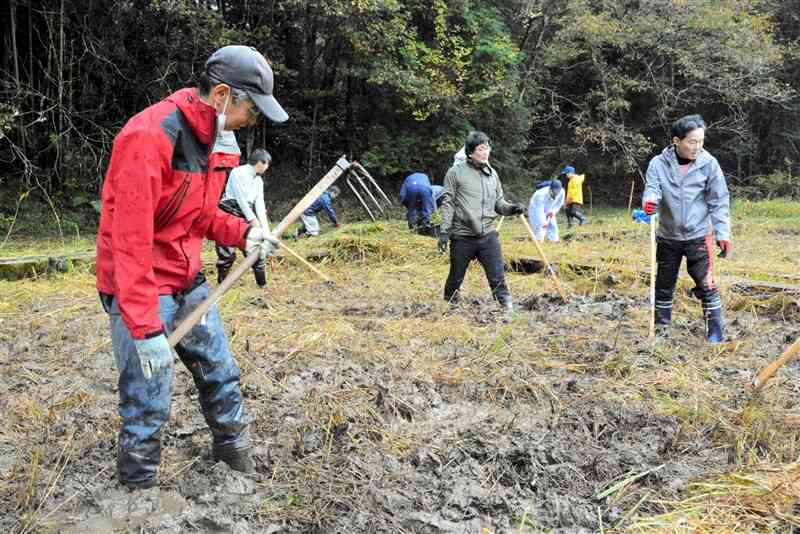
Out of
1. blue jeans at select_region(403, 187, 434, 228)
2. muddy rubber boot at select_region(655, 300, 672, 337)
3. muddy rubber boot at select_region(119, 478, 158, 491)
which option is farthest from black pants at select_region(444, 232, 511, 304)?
blue jeans at select_region(403, 187, 434, 228)

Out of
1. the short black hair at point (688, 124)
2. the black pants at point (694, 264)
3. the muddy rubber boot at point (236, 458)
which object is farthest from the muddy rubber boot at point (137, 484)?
the short black hair at point (688, 124)

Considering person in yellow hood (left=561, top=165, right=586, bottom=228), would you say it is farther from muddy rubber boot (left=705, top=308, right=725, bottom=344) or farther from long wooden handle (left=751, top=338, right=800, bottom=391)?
long wooden handle (left=751, top=338, right=800, bottom=391)

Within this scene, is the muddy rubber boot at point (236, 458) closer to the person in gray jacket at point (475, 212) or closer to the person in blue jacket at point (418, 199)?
the person in gray jacket at point (475, 212)

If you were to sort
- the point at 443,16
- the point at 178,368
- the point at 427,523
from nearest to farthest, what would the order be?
the point at 427,523 → the point at 178,368 → the point at 443,16

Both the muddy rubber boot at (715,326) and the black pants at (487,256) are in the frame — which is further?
the black pants at (487,256)

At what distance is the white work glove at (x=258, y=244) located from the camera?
253 centimetres

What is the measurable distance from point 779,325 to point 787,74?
801 inches

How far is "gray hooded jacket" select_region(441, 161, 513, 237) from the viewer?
17.2ft

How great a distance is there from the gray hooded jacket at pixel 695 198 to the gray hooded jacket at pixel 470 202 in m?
1.32

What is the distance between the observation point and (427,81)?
50.6 ft

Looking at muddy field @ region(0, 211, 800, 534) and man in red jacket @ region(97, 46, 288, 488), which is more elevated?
man in red jacket @ region(97, 46, 288, 488)

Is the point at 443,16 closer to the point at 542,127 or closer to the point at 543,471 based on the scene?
the point at 542,127

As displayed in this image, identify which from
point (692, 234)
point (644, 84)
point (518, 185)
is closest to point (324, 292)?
point (692, 234)

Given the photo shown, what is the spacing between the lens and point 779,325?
4977 millimetres
